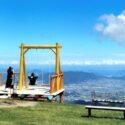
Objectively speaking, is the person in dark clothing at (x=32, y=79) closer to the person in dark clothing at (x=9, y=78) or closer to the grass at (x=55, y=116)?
the person in dark clothing at (x=9, y=78)

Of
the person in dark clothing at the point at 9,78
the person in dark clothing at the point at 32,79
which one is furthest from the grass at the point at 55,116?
the person in dark clothing at the point at 32,79

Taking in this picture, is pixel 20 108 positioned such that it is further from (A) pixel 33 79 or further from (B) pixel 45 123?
(A) pixel 33 79

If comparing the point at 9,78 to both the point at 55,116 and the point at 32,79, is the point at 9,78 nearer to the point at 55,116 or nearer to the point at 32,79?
the point at 32,79

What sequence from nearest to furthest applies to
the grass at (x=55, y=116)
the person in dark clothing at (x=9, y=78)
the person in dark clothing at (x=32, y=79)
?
1. the grass at (x=55, y=116)
2. the person in dark clothing at (x=9, y=78)
3. the person in dark clothing at (x=32, y=79)

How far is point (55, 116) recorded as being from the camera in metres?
22.7

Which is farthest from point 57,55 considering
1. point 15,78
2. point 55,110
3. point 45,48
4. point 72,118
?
point 72,118

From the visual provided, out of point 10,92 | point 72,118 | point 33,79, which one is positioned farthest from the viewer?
point 33,79

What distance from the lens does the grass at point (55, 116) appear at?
20875mm

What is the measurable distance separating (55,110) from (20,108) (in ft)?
6.06

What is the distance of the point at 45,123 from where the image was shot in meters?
20.5

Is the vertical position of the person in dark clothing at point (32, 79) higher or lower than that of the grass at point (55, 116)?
higher

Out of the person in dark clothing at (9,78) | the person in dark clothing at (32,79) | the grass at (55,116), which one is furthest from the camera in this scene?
the person in dark clothing at (32,79)

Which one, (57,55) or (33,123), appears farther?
(57,55)

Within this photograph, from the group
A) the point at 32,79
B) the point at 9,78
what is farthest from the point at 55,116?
the point at 32,79
